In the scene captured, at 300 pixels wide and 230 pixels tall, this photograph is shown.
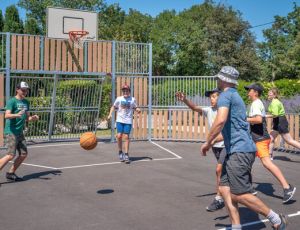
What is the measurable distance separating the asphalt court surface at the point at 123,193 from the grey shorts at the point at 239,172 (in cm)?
102

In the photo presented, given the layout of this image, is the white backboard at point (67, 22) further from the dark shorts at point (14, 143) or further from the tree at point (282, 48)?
the tree at point (282, 48)

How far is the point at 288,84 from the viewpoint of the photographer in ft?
72.5

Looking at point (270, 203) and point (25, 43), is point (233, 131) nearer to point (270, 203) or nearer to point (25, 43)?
point (270, 203)

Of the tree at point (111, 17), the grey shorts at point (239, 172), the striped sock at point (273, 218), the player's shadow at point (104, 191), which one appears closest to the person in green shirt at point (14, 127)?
the player's shadow at point (104, 191)

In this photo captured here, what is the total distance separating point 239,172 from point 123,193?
10.2 ft

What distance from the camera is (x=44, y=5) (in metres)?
45.5

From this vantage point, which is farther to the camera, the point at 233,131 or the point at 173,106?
the point at 173,106

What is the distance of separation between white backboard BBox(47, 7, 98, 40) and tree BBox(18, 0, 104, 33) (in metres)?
31.1

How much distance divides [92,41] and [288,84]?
12305mm

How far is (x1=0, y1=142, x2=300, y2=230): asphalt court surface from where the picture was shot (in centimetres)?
580

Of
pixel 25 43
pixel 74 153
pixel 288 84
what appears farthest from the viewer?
pixel 288 84

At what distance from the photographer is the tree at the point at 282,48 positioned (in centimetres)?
4091

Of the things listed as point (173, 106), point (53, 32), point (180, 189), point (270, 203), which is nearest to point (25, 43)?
point (53, 32)

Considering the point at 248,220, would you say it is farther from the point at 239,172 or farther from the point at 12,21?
the point at 12,21
